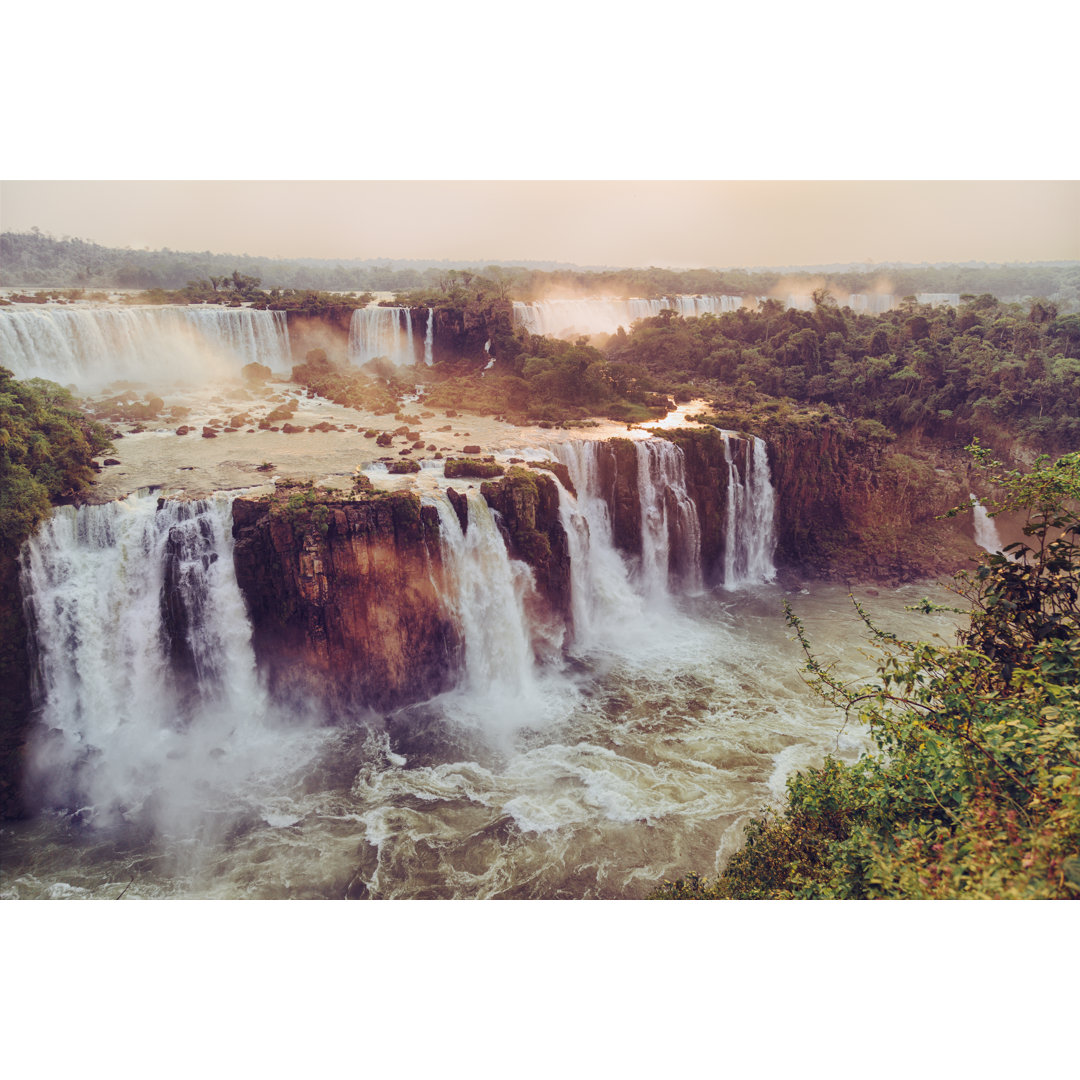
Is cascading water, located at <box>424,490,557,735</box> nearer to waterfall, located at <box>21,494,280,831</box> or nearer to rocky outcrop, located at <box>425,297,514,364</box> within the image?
waterfall, located at <box>21,494,280,831</box>

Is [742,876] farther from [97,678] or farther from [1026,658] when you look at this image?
[97,678]

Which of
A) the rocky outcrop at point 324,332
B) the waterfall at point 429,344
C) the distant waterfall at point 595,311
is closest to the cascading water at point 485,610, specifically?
the waterfall at point 429,344

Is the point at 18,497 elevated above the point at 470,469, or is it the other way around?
the point at 470,469

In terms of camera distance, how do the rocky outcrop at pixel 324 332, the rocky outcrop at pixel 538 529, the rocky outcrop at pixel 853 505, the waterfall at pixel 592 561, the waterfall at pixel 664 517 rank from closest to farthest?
1. the rocky outcrop at pixel 538 529
2. the waterfall at pixel 592 561
3. the waterfall at pixel 664 517
4. the rocky outcrop at pixel 853 505
5. the rocky outcrop at pixel 324 332

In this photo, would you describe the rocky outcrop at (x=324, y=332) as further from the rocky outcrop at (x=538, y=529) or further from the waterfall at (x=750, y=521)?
the waterfall at (x=750, y=521)

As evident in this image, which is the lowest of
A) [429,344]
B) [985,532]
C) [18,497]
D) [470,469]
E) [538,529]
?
[985,532]

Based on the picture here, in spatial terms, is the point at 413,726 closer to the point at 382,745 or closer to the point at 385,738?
the point at 385,738

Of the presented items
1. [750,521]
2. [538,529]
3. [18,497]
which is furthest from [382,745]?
[750,521]

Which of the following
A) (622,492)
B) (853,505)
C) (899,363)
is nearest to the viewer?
(622,492)
